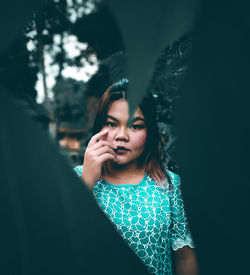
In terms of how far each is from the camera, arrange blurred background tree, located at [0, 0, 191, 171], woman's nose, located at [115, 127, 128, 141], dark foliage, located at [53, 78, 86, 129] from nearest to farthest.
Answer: blurred background tree, located at [0, 0, 191, 171] → woman's nose, located at [115, 127, 128, 141] → dark foliage, located at [53, 78, 86, 129]

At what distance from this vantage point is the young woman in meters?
0.67

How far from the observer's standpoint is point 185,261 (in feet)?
2.41

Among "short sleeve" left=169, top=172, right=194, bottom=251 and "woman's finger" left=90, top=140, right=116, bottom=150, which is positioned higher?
"woman's finger" left=90, top=140, right=116, bottom=150

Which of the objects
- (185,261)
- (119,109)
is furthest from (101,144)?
(185,261)

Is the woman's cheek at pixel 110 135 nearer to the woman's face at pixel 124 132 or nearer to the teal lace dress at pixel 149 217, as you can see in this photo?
the woman's face at pixel 124 132

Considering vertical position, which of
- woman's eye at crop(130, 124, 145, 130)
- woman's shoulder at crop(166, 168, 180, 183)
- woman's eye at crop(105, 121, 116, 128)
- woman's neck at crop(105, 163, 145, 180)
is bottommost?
woman's shoulder at crop(166, 168, 180, 183)

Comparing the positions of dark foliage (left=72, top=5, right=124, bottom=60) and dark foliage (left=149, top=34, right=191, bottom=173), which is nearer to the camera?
dark foliage (left=149, top=34, right=191, bottom=173)

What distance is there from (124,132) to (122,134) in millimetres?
12

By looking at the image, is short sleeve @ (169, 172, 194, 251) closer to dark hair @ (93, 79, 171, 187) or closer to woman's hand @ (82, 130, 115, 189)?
dark hair @ (93, 79, 171, 187)


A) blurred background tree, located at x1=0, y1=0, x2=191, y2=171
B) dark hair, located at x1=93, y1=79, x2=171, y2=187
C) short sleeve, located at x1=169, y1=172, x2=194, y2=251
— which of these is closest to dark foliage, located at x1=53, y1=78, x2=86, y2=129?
blurred background tree, located at x1=0, y1=0, x2=191, y2=171

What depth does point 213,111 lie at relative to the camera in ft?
1.01

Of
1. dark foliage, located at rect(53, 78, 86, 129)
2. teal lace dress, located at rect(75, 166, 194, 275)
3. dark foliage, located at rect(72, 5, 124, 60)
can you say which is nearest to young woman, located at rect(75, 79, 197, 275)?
teal lace dress, located at rect(75, 166, 194, 275)

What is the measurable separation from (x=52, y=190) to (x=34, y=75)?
0.60 meters

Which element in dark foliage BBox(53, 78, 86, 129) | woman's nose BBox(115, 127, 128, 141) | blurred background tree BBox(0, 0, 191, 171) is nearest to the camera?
blurred background tree BBox(0, 0, 191, 171)
